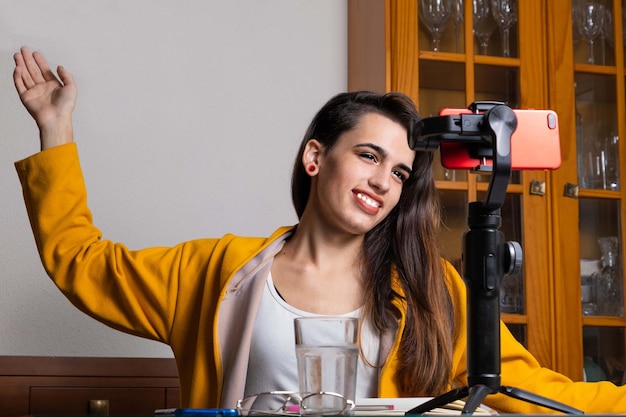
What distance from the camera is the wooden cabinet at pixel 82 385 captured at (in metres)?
2.15

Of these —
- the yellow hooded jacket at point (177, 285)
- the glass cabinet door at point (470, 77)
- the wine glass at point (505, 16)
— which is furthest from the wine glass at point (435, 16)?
the yellow hooded jacket at point (177, 285)

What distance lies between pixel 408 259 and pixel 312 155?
32 cm

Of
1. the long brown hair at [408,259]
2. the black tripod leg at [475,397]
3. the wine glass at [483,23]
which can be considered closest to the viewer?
the black tripod leg at [475,397]

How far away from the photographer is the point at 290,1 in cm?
270

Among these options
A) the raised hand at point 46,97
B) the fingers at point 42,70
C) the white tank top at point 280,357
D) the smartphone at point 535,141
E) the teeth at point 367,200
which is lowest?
the white tank top at point 280,357

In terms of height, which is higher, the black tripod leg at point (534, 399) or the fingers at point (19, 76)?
the fingers at point (19, 76)

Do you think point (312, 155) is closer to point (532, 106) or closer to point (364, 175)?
point (364, 175)

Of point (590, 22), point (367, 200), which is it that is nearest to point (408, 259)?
point (367, 200)

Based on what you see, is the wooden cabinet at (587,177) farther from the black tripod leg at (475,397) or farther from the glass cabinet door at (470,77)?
the black tripod leg at (475,397)

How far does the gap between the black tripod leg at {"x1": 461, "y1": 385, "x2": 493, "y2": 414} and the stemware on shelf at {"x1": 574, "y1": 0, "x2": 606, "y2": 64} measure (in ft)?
6.60

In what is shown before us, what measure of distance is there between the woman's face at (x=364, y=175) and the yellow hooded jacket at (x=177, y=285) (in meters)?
0.16

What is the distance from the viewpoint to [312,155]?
1972 mm

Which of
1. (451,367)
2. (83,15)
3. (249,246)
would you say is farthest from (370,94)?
(83,15)

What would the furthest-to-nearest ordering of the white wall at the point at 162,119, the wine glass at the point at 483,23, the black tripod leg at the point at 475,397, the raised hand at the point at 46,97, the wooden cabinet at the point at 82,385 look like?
the wine glass at the point at 483,23, the white wall at the point at 162,119, the wooden cabinet at the point at 82,385, the raised hand at the point at 46,97, the black tripod leg at the point at 475,397
